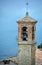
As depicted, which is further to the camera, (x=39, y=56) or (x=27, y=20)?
(x=39, y=56)

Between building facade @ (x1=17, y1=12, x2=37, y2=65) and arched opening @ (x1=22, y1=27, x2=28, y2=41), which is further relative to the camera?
arched opening @ (x1=22, y1=27, x2=28, y2=41)

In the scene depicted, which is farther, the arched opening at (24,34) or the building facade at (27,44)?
the arched opening at (24,34)

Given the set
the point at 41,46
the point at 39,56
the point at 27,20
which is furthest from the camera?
the point at 41,46

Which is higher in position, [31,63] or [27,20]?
[27,20]

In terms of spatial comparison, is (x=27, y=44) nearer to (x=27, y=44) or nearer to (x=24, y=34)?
(x=27, y=44)

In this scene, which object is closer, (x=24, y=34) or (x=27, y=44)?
(x=27, y=44)

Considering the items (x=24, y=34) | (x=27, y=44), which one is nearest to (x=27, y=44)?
(x=27, y=44)

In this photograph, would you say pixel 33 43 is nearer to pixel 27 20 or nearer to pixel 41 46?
pixel 27 20

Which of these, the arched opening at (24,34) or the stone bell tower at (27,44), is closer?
the stone bell tower at (27,44)

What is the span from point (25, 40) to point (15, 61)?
1.08 meters

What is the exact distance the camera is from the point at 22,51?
1850 cm

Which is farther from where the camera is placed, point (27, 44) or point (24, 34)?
point (24, 34)

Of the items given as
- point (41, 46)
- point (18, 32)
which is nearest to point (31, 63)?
point (18, 32)

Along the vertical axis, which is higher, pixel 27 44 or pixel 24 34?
pixel 24 34
